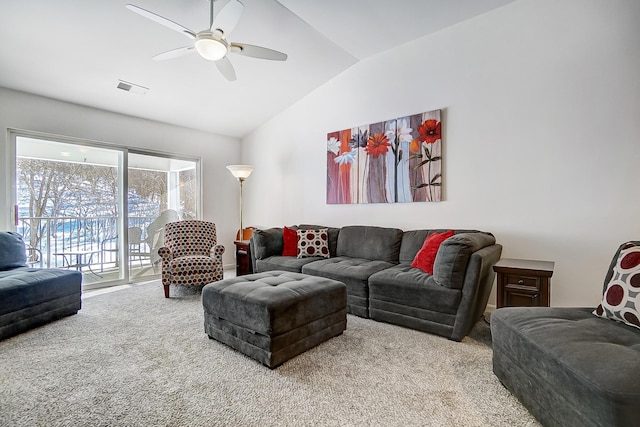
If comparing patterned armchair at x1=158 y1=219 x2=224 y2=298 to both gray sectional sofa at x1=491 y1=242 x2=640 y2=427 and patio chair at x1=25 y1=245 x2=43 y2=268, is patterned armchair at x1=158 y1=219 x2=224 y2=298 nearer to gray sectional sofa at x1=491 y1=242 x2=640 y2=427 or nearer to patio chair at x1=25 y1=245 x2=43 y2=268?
patio chair at x1=25 y1=245 x2=43 y2=268

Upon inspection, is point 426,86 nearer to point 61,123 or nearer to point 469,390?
point 469,390

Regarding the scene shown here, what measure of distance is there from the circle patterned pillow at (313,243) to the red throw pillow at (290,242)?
0.08 meters

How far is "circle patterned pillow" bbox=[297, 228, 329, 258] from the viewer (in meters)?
3.99

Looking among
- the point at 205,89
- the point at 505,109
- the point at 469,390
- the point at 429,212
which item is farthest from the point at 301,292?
the point at 205,89

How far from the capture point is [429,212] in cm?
359

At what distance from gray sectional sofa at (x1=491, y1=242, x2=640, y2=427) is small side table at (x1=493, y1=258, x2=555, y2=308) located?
0.43m

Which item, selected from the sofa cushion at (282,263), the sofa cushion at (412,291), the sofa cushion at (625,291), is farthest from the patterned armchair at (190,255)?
the sofa cushion at (625,291)

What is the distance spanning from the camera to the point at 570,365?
1.27 m

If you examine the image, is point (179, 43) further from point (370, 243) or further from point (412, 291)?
point (412, 291)

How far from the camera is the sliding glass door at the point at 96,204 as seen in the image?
3895mm

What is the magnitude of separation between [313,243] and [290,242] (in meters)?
0.33

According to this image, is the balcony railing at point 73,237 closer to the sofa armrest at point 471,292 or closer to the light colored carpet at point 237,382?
the light colored carpet at point 237,382

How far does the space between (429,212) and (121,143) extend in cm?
424

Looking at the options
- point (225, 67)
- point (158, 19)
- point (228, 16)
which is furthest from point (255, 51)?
point (158, 19)
